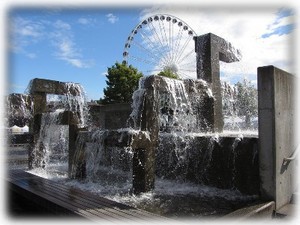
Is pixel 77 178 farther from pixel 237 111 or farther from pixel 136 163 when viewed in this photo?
pixel 237 111

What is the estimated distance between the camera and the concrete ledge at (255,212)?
11.8ft

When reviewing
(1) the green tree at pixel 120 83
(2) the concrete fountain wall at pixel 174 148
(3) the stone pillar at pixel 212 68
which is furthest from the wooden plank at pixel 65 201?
(1) the green tree at pixel 120 83

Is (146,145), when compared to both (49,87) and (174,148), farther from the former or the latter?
(49,87)

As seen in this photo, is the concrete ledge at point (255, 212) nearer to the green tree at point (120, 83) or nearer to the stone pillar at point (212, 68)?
the stone pillar at point (212, 68)

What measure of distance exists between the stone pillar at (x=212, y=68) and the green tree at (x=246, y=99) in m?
1.97

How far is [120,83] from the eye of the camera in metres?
Answer: 26.0

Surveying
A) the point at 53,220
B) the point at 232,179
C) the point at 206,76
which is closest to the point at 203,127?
the point at 206,76

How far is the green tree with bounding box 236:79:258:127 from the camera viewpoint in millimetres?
10477

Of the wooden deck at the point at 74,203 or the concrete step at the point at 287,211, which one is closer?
the wooden deck at the point at 74,203

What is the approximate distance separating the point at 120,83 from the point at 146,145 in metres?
20.9

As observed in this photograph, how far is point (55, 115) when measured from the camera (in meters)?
7.74

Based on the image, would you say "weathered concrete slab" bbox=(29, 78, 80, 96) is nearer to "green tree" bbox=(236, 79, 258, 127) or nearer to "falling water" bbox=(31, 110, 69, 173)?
"falling water" bbox=(31, 110, 69, 173)

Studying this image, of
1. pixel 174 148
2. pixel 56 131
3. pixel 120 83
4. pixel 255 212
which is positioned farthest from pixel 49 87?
pixel 120 83

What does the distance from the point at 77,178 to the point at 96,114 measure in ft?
27.3
